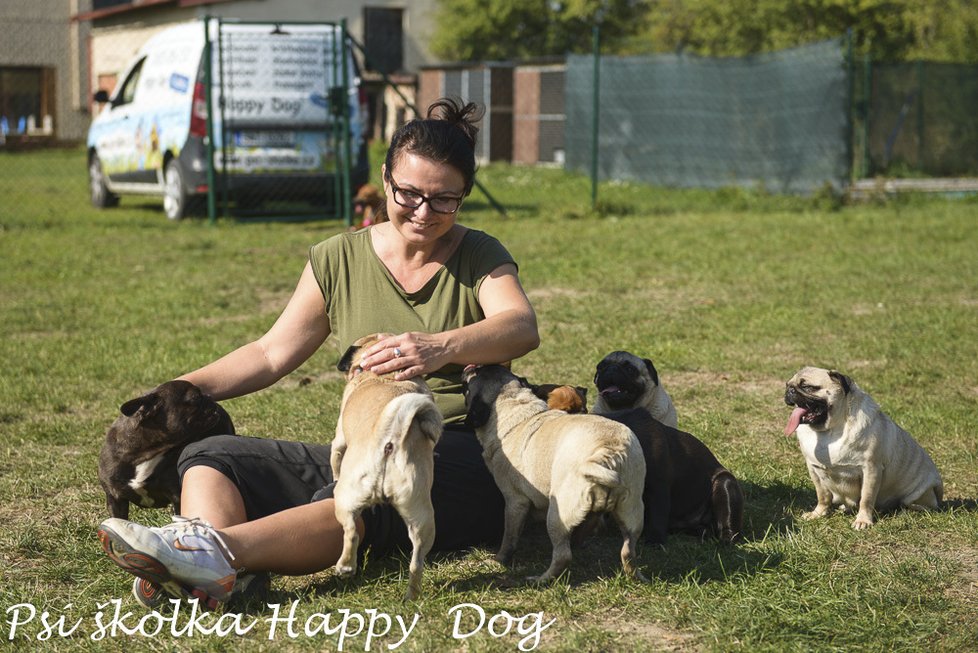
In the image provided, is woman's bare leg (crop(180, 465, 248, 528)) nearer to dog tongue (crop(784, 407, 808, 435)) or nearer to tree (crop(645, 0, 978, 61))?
dog tongue (crop(784, 407, 808, 435))

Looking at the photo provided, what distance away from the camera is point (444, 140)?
154 inches

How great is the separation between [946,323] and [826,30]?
61.0ft

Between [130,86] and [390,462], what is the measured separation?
555 inches

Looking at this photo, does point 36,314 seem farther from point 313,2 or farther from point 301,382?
point 313,2

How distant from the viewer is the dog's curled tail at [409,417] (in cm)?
332

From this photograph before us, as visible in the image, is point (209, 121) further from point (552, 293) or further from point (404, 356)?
point (404, 356)

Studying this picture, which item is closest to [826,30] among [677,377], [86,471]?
[677,377]

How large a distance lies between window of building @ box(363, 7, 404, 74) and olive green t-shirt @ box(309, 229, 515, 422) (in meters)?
30.8

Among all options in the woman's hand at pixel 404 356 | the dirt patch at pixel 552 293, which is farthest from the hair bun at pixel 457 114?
the dirt patch at pixel 552 293

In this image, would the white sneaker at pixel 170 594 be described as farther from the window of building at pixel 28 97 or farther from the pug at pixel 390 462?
the window of building at pixel 28 97

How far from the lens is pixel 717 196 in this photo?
17.0 m

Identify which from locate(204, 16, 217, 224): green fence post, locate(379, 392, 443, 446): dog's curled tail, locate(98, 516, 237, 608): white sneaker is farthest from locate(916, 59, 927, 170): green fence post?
locate(98, 516, 237, 608): white sneaker

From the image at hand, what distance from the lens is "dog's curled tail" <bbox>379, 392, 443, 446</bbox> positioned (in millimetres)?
3322

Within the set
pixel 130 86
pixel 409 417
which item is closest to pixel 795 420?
pixel 409 417
